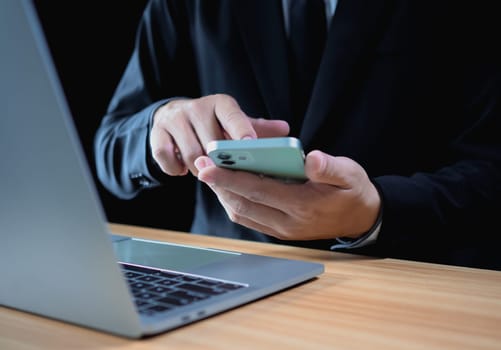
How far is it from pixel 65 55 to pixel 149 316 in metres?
1.34

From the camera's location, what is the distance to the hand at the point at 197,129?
0.84 meters

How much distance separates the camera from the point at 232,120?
0.83 m

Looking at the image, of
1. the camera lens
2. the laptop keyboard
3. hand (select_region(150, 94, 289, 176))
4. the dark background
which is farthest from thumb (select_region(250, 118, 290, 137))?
the dark background

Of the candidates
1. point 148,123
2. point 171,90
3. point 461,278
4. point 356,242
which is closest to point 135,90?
point 171,90

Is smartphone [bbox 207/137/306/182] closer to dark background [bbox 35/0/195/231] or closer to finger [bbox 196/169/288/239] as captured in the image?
finger [bbox 196/169/288/239]

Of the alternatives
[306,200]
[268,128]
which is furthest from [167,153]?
[306,200]

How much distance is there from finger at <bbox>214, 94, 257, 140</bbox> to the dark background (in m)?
0.73

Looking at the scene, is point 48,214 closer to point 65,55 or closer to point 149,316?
point 149,316

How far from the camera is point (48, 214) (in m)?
0.45

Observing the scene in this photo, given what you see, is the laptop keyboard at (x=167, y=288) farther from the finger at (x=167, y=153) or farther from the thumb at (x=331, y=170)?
the finger at (x=167, y=153)

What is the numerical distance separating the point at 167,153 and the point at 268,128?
6.3 inches

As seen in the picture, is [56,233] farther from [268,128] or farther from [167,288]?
[268,128]

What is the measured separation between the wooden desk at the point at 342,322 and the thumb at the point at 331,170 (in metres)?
0.11

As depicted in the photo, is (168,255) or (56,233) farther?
(168,255)
